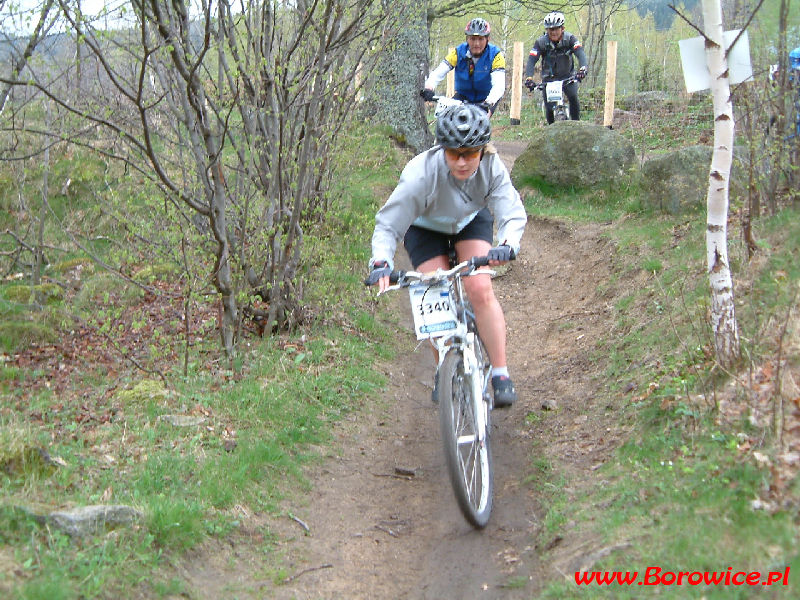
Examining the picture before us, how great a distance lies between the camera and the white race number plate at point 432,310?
4430 millimetres

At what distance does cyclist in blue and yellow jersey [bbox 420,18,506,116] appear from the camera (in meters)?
8.47

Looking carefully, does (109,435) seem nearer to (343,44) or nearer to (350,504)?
(350,504)

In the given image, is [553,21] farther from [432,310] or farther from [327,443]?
[432,310]

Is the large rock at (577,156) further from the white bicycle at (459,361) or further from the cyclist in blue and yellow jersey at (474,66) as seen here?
the white bicycle at (459,361)

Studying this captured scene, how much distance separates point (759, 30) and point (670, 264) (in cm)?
213

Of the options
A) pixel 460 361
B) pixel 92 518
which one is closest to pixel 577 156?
pixel 460 361

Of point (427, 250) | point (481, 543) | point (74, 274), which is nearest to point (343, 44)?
point (427, 250)

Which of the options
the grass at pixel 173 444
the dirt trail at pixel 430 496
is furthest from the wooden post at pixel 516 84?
the dirt trail at pixel 430 496

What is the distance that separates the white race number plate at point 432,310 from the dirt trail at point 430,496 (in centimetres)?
105

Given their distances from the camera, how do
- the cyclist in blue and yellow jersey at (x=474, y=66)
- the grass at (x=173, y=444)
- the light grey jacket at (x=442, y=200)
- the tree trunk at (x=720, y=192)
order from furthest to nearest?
the cyclist in blue and yellow jersey at (x=474, y=66) < the light grey jacket at (x=442, y=200) < the tree trunk at (x=720, y=192) < the grass at (x=173, y=444)

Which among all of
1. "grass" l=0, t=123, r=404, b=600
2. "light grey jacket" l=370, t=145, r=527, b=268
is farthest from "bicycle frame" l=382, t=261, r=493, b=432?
"grass" l=0, t=123, r=404, b=600

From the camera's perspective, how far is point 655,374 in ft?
17.1

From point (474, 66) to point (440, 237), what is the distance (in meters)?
4.15

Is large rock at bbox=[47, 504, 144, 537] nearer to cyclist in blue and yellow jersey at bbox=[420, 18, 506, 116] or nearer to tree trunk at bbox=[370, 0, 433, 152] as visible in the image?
cyclist in blue and yellow jersey at bbox=[420, 18, 506, 116]
